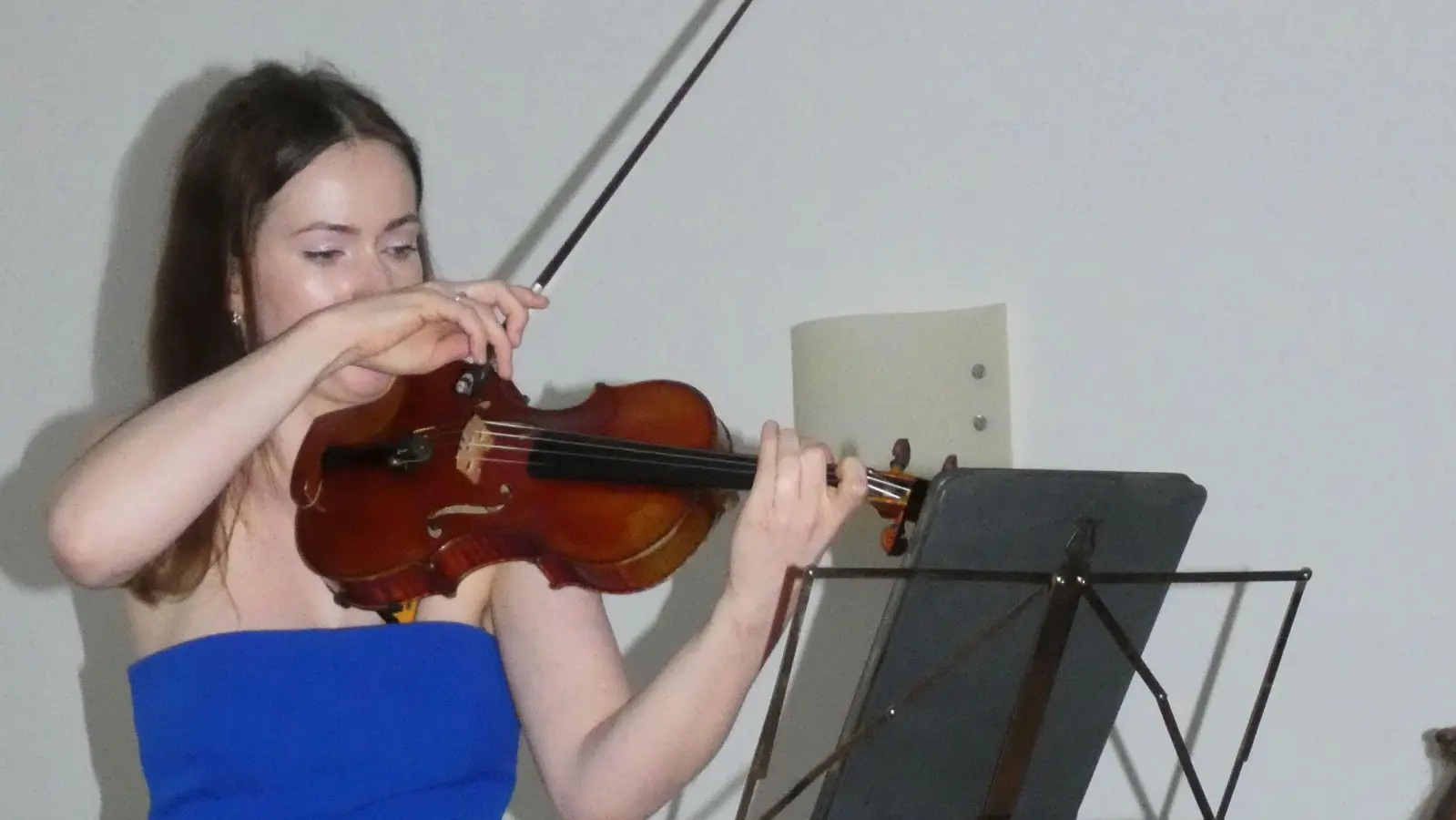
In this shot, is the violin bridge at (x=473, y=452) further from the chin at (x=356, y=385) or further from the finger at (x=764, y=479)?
the finger at (x=764, y=479)

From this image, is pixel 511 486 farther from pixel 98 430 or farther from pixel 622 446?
pixel 98 430

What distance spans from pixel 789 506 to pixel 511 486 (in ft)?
0.87

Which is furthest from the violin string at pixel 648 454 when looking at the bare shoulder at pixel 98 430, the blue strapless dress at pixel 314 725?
the bare shoulder at pixel 98 430

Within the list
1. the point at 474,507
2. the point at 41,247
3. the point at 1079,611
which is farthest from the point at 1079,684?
the point at 41,247

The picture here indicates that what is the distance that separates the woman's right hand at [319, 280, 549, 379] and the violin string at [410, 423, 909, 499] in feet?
0.27

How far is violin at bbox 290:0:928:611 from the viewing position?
118cm

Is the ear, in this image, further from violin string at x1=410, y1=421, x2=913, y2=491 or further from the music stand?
the music stand

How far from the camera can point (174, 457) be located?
45.8 inches

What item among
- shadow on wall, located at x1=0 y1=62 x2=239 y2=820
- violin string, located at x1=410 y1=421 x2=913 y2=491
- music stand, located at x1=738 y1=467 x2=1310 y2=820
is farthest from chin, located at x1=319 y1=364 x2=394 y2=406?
shadow on wall, located at x1=0 y1=62 x2=239 y2=820

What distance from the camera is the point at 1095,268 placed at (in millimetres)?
1812

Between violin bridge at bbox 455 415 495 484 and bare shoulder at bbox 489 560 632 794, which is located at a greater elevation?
violin bridge at bbox 455 415 495 484

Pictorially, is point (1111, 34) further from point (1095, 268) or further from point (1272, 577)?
point (1272, 577)

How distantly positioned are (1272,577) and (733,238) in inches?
42.4

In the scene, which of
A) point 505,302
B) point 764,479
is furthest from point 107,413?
point 764,479
